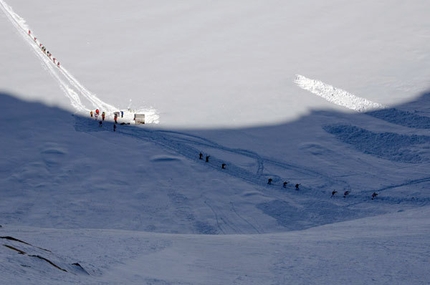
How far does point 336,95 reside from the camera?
37000 millimetres

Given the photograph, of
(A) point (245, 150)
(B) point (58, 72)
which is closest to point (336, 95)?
(A) point (245, 150)

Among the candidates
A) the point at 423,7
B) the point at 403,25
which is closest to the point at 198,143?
the point at 403,25

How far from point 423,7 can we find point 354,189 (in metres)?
28.6

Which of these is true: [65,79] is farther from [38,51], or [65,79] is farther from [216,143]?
[216,143]

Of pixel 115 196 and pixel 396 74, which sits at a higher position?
pixel 396 74

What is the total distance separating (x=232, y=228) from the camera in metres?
24.1

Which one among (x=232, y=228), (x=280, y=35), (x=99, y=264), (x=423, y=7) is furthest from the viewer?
(x=423, y=7)

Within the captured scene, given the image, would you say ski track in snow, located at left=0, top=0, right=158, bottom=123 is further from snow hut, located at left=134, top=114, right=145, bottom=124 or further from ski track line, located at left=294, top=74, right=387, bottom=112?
ski track line, located at left=294, top=74, right=387, bottom=112

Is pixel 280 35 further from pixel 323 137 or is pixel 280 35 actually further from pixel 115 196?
pixel 115 196

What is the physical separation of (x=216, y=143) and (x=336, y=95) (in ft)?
31.7

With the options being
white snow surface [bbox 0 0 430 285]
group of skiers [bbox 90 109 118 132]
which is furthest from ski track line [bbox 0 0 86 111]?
group of skiers [bbox 90 109 118 132]

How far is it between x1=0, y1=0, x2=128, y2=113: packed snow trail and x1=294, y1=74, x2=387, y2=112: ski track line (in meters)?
11.9

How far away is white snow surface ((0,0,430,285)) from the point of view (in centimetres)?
1889

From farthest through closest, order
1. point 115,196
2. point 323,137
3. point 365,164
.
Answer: point 323,137 → point 365,164 → point 115,196
